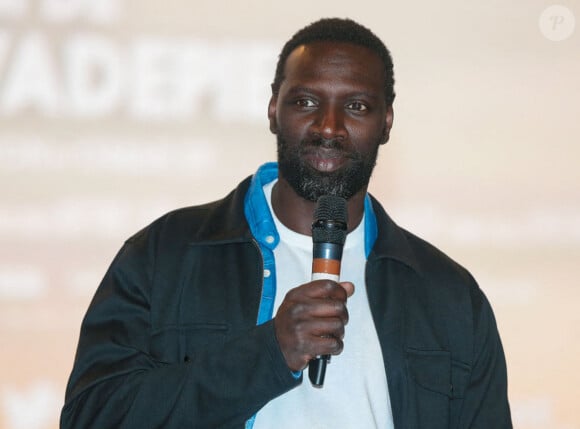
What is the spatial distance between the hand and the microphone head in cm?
11

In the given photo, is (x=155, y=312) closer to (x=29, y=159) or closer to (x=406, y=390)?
(x=406, y=390)

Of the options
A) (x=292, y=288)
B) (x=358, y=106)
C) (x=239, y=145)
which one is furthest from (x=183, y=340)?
(x=239, y=145)

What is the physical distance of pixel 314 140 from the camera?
2.19 meters

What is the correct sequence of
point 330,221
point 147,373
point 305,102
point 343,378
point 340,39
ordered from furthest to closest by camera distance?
point 340,39 < point 305,102 < point 343,378 < point 147,373 < point 330,221

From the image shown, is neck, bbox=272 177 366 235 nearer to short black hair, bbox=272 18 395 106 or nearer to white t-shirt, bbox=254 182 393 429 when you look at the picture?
white t-shirt, bbox=254 182 393 429

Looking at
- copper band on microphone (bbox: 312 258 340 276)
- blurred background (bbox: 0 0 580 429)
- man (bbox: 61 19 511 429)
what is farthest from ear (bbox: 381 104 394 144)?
blurred background (bbox: 0 0 580 429)

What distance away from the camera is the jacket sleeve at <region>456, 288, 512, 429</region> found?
226 centimetres

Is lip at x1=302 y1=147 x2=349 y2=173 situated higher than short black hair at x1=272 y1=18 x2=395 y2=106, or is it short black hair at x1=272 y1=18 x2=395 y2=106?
short black hair at x1=272 y1=18 x2=395 y2=106

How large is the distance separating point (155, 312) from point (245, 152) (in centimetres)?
134

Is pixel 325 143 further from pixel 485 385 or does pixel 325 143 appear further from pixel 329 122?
pixel 485 385

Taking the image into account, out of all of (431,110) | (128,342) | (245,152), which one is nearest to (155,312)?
(128,342)

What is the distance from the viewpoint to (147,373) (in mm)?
2035

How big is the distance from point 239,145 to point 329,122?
1287 mm

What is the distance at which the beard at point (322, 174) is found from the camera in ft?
7.23
